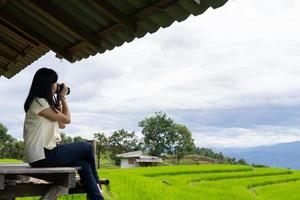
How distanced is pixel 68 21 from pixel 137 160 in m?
49.3

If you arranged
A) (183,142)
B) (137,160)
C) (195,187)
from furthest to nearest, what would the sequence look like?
(183,142)
(137,160)
(195,187)

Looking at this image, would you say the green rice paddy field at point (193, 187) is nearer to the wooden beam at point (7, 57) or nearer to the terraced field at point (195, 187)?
the terraced field at point (195, 187)

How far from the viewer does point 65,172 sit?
3521 millimetres

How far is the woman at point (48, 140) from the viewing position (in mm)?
3713

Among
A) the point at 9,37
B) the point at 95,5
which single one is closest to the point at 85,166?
the point at 95,5

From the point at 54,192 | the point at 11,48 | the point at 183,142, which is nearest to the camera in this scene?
the point at 54,192

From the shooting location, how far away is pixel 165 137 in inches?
2611

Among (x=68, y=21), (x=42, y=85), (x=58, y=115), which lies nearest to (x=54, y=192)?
(x=58, y=115)

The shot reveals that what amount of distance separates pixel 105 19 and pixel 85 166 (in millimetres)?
1293

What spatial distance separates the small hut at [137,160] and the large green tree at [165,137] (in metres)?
8.93

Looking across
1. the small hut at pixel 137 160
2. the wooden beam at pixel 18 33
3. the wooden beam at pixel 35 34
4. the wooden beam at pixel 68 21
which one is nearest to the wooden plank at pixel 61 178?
the wooden beam at pixel 68 21

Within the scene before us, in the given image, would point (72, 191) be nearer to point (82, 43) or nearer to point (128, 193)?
point (82, 43)

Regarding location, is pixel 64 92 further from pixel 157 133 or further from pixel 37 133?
pixel 157 133

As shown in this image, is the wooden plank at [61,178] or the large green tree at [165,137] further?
the large green tree at [165,137]
